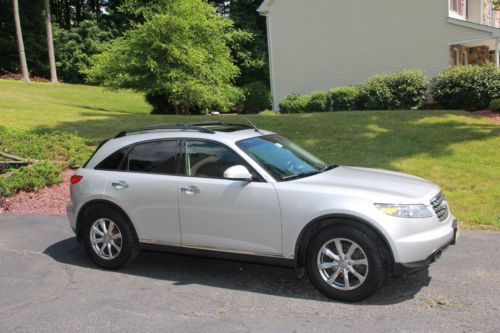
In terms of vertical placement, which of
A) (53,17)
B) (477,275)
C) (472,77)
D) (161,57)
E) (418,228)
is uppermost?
(53,17)

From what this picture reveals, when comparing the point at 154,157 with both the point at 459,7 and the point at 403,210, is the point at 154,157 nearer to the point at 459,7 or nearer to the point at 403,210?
the point at 403,210

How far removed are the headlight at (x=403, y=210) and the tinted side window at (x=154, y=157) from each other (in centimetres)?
222

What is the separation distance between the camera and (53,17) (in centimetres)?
5025

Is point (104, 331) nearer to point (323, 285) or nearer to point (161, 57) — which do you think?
point (323, 285)

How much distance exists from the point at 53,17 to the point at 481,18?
39290mm

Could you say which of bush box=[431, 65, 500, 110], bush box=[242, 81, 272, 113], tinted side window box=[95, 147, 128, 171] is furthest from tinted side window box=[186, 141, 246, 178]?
bush box=[242, 81, 272, 113]

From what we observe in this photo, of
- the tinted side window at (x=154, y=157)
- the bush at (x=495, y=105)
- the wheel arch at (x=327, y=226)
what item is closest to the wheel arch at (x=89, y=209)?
the tinted side window at (x=154, y=157)

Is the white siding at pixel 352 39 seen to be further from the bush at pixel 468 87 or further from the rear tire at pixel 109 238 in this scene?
the rear tire at pixel 109 238

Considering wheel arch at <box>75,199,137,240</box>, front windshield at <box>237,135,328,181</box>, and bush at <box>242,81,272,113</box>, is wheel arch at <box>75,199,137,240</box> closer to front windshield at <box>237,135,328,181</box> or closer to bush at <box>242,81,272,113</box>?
front windshield at <box>237,135,328,181</box>

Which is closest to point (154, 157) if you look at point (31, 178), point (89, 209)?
point (89, 209)

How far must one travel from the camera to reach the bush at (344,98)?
Result: 20.4 m

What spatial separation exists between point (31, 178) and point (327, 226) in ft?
22.7

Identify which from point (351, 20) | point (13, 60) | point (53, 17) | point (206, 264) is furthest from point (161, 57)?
point (53, 17)

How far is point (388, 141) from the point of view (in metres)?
12.2
